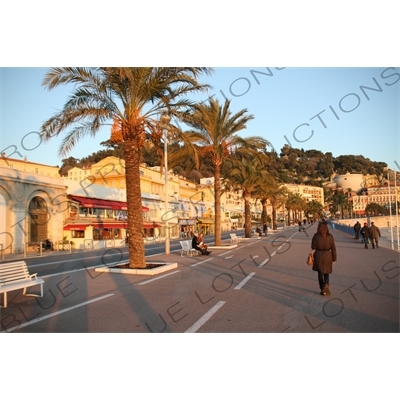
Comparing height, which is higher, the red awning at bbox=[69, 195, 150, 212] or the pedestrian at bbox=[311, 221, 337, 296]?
the red awning at bbox=[69, 195, 150, 212]

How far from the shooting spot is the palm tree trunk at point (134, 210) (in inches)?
544

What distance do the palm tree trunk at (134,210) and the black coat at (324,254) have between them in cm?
673

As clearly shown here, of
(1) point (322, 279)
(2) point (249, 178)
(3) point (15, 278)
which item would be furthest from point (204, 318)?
(2) point (249, 178)

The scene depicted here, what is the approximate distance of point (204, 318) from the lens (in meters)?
7.06

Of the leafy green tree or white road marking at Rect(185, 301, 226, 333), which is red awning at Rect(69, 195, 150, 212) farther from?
the leafy green tree

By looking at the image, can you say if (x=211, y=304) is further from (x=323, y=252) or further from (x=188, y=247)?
(x=188, y=247)

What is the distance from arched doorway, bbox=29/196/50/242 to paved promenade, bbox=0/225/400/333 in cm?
1870

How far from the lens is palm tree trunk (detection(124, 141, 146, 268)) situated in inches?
544

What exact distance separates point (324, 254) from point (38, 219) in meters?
26.5

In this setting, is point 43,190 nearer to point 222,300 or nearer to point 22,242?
point 22,242

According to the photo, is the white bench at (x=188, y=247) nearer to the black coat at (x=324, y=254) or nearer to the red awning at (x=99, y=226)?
the black coat at (x=324, y=254)

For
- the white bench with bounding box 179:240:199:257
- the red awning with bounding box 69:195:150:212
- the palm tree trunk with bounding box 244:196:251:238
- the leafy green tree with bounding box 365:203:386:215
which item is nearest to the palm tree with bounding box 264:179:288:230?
the palm tree trunk with bounding box 244:196:251:238

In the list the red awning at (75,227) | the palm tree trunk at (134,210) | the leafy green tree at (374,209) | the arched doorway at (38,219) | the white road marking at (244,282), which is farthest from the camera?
the leafy green tree at (374,209)

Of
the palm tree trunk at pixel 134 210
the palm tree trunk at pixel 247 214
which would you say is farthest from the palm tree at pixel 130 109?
the palm tree trunk at pixel 247 214
